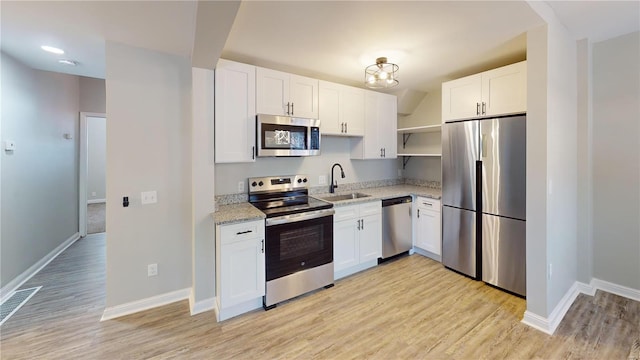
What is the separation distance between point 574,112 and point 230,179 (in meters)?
3.69

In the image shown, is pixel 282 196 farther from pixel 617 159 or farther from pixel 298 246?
pixel 617 159

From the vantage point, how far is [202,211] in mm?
2463

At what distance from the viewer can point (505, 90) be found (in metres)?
2.66

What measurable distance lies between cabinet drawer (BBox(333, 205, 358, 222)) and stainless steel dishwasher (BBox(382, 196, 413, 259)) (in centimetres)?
50

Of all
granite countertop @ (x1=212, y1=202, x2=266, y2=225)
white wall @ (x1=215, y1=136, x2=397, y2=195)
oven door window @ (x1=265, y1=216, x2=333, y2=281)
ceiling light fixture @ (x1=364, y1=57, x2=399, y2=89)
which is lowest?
oven door window @ (x1=265, y1=216, x2=333, y2=281)

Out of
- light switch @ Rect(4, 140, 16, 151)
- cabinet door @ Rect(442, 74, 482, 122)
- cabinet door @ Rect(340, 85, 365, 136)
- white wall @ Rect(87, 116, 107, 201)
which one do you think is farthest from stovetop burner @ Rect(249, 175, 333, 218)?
white wall @ Rect(87, 116, 107, 201)

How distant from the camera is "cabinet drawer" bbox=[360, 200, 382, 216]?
323 centimetres

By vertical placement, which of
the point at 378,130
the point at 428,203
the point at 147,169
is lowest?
the point at 428,203

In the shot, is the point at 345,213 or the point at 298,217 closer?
the point at 298,217

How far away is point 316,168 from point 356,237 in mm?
1084

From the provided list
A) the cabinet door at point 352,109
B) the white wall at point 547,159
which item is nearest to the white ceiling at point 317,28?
the white wall at point 547,159

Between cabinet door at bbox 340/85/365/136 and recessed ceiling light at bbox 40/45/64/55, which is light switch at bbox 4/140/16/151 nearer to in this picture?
recessed ceiling light at bbox 40/45/64/55

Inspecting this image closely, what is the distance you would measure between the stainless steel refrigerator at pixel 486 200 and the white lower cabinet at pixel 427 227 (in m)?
0.17

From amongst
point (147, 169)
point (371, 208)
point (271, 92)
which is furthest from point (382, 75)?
point (147, 169)
